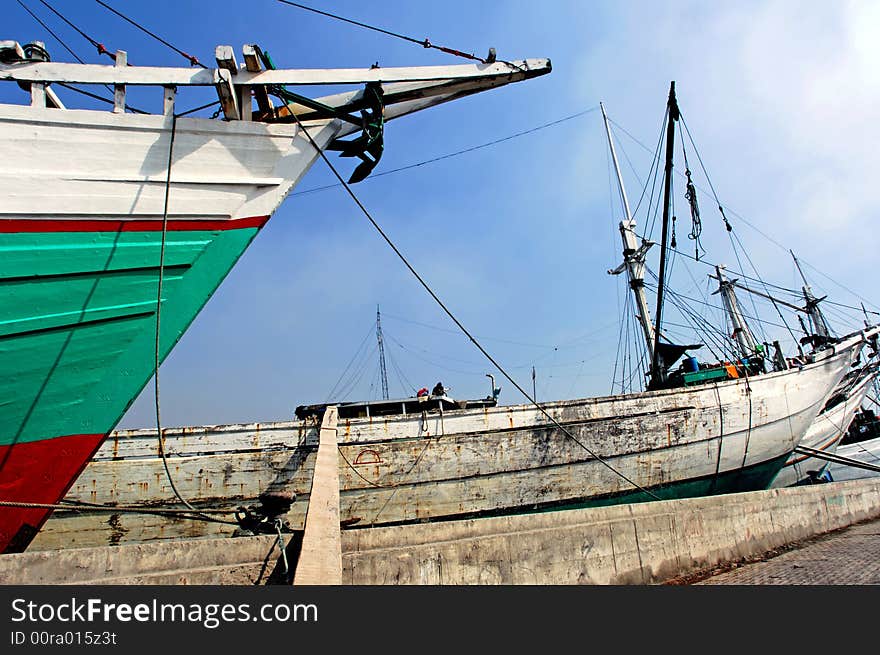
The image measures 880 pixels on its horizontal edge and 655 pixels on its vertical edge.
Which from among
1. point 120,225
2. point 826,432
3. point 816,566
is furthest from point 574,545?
point 826,432

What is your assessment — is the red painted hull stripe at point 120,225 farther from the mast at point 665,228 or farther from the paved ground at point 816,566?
the mast at point 665,228

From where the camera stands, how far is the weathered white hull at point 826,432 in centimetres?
1711

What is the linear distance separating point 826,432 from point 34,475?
26123 millimetres

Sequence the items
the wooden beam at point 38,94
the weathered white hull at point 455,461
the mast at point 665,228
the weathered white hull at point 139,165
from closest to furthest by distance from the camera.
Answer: the weathered white hull at point 139,165 < the wooden beam at point 38,94 < the weathered white hull at point 455,461 < the mast at point 665,228

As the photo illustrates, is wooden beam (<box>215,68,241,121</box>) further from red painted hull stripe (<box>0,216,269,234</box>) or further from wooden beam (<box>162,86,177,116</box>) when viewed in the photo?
red painted hull stripe (<box>0,216,269,234</box>)

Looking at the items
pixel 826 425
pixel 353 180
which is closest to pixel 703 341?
pixel 826 425

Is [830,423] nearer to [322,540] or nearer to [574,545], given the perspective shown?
[574,545]

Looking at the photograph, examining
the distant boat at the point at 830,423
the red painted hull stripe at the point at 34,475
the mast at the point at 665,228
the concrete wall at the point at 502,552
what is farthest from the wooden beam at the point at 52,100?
the distant boat at the point at 830,423

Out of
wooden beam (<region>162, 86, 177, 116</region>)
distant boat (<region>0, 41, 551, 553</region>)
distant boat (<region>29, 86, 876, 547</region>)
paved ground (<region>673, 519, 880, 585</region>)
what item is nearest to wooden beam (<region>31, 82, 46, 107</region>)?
distant boat (<region>0, 41, 551, 553</region>)

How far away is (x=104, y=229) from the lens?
15.4 ft

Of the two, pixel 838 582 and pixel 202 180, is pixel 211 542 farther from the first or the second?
pixel 838 582

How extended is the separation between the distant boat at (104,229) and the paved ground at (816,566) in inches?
249

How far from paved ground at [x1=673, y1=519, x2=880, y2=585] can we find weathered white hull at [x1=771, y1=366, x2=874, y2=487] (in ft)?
43.8

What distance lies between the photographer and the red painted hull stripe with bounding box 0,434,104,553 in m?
4.32
